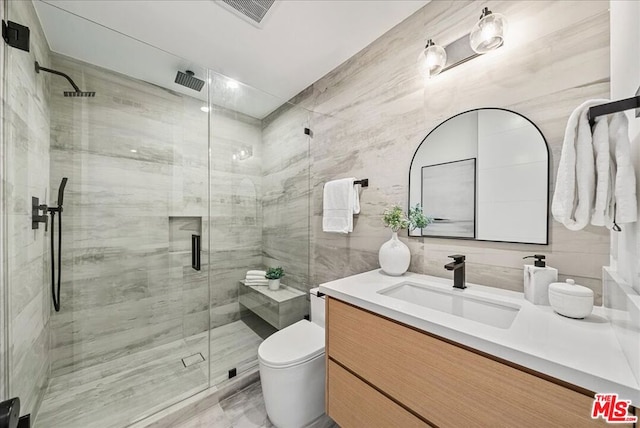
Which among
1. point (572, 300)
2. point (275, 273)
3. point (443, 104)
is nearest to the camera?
point (572, 300)

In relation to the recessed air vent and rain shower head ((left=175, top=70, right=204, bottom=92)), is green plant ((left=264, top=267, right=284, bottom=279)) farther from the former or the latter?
the recessed air vent

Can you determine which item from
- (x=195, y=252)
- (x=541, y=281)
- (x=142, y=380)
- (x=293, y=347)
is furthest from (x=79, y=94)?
(x=541, y=281)

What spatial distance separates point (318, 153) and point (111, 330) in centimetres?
221

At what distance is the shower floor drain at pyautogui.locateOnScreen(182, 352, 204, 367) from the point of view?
5.90 feet

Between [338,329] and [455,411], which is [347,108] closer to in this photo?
[338,329]

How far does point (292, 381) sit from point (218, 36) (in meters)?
2.21

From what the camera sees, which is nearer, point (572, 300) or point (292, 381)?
point (572, 300)

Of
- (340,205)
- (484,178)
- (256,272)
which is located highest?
(484,178)

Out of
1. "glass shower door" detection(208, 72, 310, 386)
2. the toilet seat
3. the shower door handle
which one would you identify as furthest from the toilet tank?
the shower door handle

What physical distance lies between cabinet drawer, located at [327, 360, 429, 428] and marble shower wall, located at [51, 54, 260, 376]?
47.3 inches

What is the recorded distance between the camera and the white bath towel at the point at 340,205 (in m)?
1.71

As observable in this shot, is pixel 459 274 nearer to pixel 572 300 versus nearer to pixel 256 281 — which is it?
pixel 572 300

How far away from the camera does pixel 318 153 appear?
2.12 metres

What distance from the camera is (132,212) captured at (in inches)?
75.5
